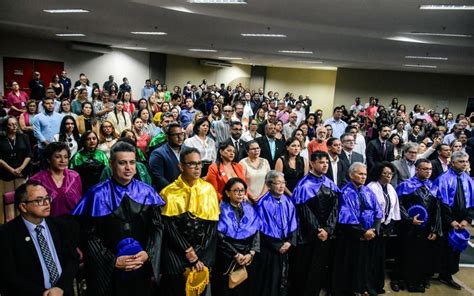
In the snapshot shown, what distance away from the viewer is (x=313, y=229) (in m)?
3.51

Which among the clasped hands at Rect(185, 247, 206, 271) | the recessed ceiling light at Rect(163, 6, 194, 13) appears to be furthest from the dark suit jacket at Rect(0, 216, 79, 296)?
the recessed ceiling light at Rect(163, 6, 194, 13)

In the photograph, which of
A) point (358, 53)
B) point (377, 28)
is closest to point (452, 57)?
point (358, 53)

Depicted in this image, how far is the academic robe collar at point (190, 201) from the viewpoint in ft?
9.32

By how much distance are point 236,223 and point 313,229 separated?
0.83 meters

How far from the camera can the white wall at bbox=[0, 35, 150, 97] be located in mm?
13703

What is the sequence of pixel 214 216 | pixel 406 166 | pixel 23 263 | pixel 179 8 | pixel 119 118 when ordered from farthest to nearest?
pixel 179 8 < pixel 119 118 < pixel 406 166 < pixel 214 216 < pixel 23 263

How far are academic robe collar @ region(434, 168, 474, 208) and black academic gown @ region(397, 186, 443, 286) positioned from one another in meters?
0.14

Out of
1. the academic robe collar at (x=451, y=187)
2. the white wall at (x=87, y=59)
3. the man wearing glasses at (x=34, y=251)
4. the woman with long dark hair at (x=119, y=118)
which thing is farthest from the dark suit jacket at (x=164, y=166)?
the white wall at (x=87, y=59)

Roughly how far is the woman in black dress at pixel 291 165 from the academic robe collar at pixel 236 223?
4.01ft

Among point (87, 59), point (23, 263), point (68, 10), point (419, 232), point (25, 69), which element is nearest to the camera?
point (23, 263)

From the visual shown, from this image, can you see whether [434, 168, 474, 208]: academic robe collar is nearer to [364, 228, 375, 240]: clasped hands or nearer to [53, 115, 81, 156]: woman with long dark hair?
[364, 228, 375, 240]: clasped hands

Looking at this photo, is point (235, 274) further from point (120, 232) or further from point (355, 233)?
point (355, 233)

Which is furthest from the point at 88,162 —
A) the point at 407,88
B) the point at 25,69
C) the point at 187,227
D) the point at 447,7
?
the point at 407,88

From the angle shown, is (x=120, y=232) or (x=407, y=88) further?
(x=407, y=88)
